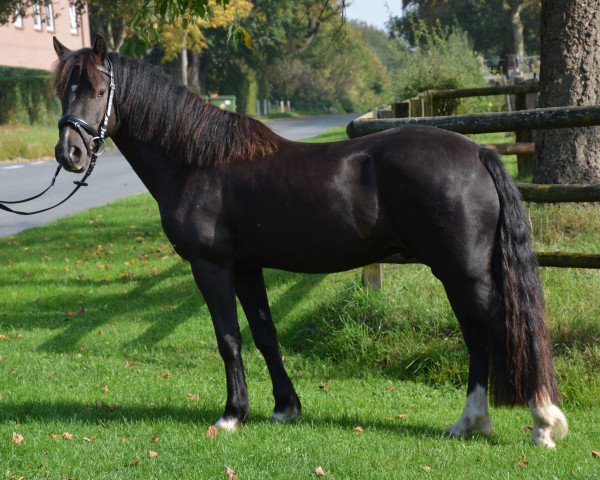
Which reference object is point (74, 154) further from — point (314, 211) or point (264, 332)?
point (264, 332)

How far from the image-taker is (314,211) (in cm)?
513

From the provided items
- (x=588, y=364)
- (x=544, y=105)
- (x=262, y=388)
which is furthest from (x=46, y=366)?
(x=544, y=105)

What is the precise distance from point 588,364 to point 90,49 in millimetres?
3873

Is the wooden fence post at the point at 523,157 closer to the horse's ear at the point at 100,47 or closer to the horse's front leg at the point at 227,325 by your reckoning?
the horse's front leg at the point at 227,325

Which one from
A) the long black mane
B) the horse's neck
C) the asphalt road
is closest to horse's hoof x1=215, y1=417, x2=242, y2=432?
the horse's neck

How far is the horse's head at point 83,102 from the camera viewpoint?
5.26 meters

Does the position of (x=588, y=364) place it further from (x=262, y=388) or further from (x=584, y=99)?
(x=584, y=99)

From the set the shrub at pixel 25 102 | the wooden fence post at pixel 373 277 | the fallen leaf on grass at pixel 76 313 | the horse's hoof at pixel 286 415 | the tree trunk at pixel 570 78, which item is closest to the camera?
the horse's hoof at pixel 286 415

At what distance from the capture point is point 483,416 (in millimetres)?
5117

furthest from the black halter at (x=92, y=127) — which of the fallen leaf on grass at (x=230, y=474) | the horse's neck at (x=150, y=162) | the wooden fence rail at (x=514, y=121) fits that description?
the wooden fence rail at (x=514, y=121)

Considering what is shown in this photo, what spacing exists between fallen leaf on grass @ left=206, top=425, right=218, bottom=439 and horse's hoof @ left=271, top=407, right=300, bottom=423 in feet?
1.44

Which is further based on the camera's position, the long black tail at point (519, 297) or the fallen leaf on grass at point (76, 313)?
the fallen leaf on grass at point (76, 313)

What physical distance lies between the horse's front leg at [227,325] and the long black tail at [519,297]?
161 centimetres

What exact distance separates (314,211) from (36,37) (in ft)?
157
